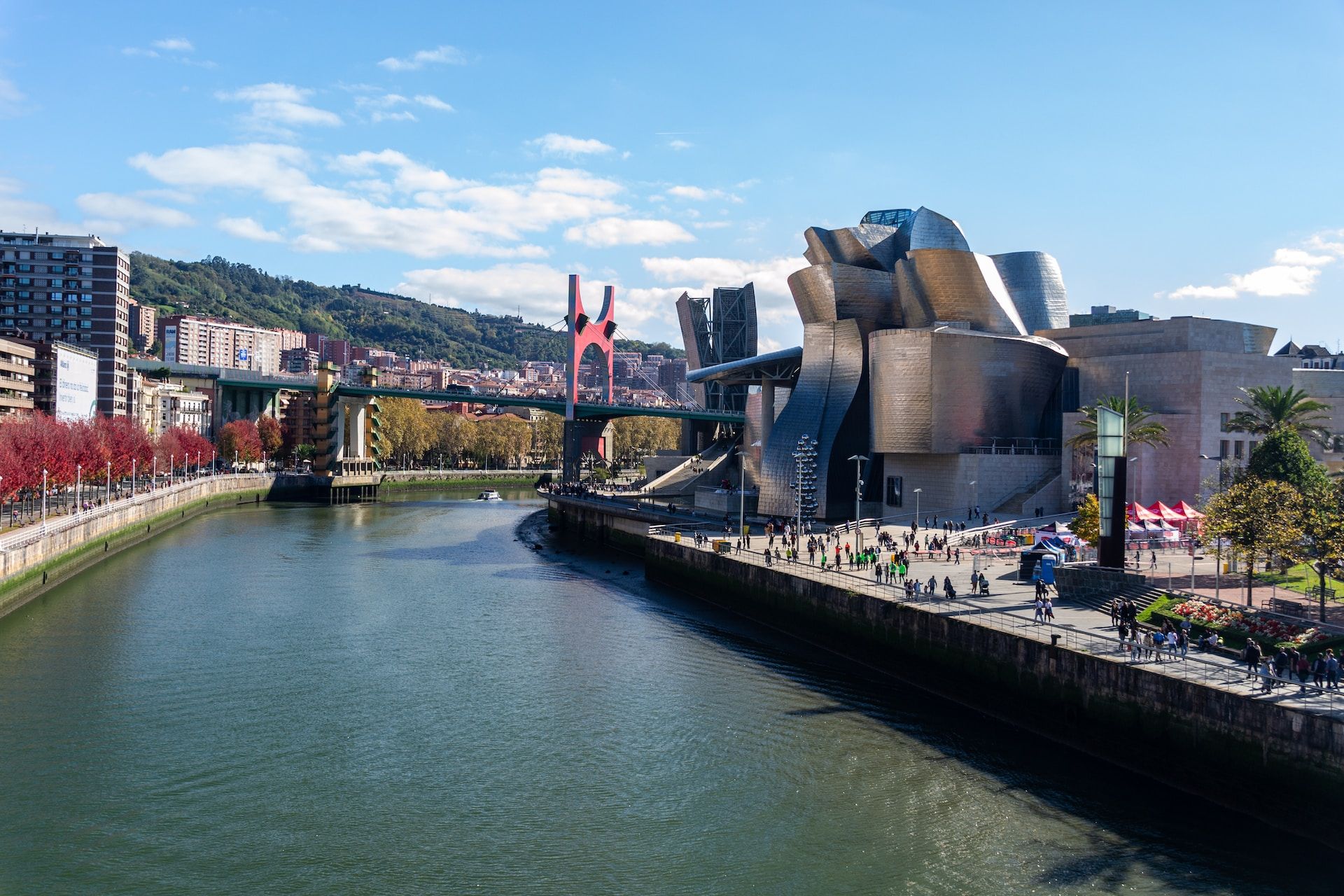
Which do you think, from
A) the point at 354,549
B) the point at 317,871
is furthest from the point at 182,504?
the point at 317,871

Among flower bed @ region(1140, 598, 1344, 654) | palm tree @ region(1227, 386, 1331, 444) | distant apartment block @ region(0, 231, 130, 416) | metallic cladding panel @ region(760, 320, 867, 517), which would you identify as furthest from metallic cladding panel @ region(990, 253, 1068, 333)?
distant apartment block @ region(0, 231, 130, 416)

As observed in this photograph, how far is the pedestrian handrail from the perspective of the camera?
112ft

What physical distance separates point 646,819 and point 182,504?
5704cm

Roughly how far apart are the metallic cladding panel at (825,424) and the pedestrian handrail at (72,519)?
30.0 metres

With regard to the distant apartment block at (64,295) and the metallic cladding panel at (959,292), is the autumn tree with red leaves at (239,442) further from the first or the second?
the metallic cladding panel at (959,292)

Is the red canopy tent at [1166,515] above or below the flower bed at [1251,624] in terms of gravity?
above

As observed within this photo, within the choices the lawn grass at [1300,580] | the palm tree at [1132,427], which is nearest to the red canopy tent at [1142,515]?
the palm tree at [1132,427]

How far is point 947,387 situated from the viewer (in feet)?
154

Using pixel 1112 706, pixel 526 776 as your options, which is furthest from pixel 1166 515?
pixel 526 776

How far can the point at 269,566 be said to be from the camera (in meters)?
42.8

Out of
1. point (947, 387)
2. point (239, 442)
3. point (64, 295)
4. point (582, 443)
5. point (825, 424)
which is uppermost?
point (64, 295)

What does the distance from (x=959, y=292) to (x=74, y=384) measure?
57297mm

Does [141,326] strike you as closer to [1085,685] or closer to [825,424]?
[825,424]

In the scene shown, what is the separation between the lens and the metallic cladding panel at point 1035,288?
55.0 meters
